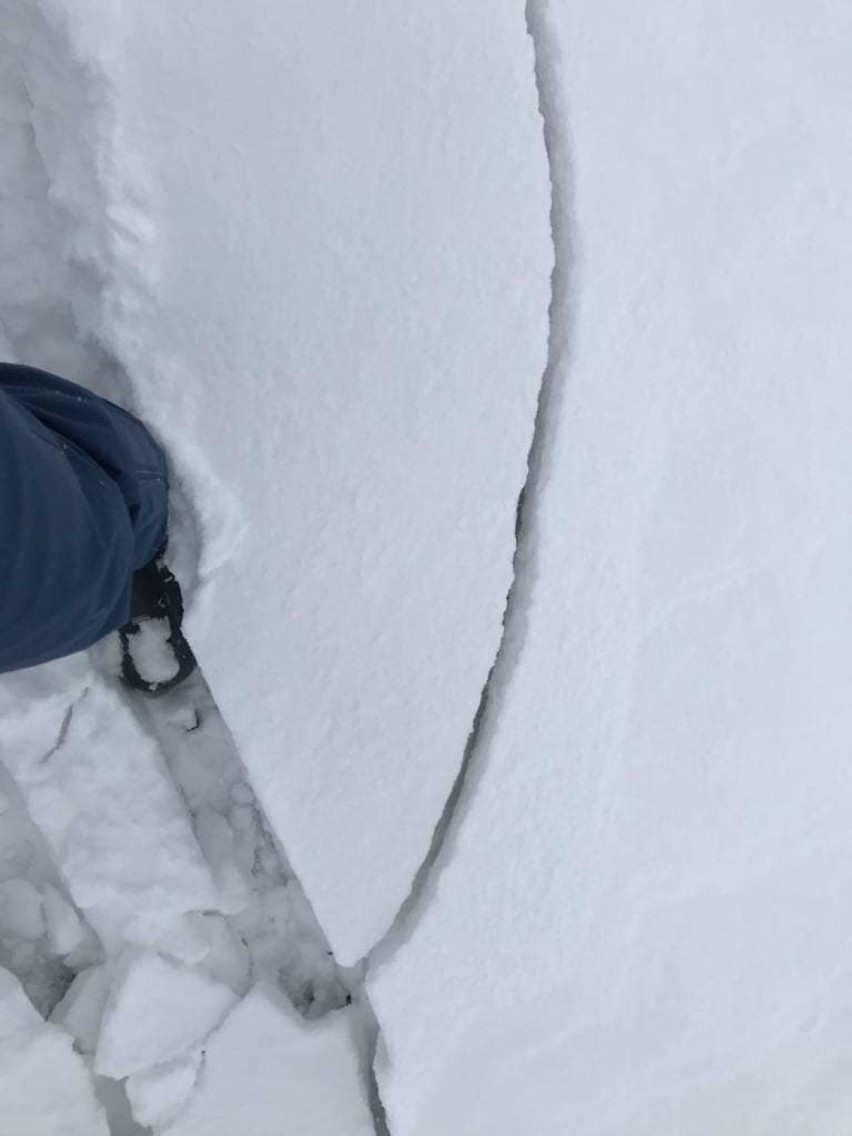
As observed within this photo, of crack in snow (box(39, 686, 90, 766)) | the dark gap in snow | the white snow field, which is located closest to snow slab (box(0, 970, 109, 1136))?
the white snow field

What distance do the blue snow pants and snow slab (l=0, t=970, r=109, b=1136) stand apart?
49 centimetres

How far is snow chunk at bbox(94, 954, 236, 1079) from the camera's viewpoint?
1015 millimetres

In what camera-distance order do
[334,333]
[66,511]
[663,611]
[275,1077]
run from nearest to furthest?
[66,511] → [334,333] → [663,611] → [275,1077]

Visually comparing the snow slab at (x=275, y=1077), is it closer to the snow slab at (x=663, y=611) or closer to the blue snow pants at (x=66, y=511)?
the snow slab at (x=663, y=611)

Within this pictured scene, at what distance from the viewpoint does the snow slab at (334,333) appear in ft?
2.65

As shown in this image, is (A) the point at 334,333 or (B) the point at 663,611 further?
(B) the point at 663,611

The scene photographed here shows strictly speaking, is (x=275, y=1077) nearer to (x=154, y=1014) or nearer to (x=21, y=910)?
(x=154, y=1014)

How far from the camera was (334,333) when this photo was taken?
853 millimetres

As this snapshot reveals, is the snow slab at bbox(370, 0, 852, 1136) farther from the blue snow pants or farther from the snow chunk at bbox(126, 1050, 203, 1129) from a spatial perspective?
the blue snow pants

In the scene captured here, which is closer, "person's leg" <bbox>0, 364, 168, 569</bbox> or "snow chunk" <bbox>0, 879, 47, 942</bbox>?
"person's leg" <bbox>0, 364, 168, 569</bbox>

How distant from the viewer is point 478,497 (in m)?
0.91

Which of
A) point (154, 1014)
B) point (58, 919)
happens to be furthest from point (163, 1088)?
point (58, 919)

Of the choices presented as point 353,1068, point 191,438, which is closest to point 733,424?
point 191,438

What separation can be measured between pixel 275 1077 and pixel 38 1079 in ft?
0.85
